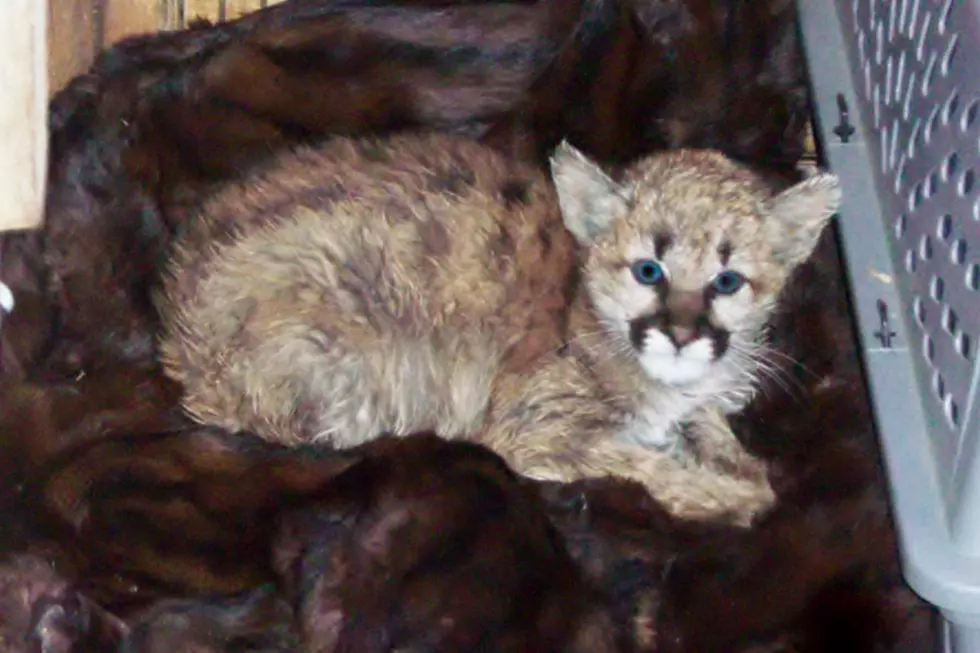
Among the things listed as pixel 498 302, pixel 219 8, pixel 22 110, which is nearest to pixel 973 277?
pixel 498 302

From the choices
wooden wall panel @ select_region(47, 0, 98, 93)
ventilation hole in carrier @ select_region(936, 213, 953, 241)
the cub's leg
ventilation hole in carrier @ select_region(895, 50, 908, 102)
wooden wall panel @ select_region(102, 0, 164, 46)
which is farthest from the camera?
wooden wall panel @ select_region(102, 0, 164, 46)

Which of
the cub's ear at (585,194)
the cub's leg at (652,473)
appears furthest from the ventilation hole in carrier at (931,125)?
the cub's leg at (652,473)

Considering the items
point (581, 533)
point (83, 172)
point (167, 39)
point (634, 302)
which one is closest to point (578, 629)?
point (581, 533)

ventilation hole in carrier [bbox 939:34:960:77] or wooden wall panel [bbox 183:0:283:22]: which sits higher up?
ventilation hole in carrier [bbox 939:34:960:77]

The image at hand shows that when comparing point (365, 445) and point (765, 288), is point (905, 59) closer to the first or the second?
point (765, 288)

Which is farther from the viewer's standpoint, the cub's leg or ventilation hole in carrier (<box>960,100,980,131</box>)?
the cub's leg

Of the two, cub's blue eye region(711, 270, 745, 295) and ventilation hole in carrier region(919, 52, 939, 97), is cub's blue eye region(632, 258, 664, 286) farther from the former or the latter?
ventilation hole in carrier region(919, 52, 939, 97)

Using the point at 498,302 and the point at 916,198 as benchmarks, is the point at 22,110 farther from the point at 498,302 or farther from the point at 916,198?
the point at 916,198

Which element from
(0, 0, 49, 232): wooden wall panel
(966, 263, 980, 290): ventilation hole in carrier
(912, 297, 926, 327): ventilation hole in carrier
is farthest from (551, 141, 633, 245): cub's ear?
(0, 0, 49, 232): wooden wall panel
